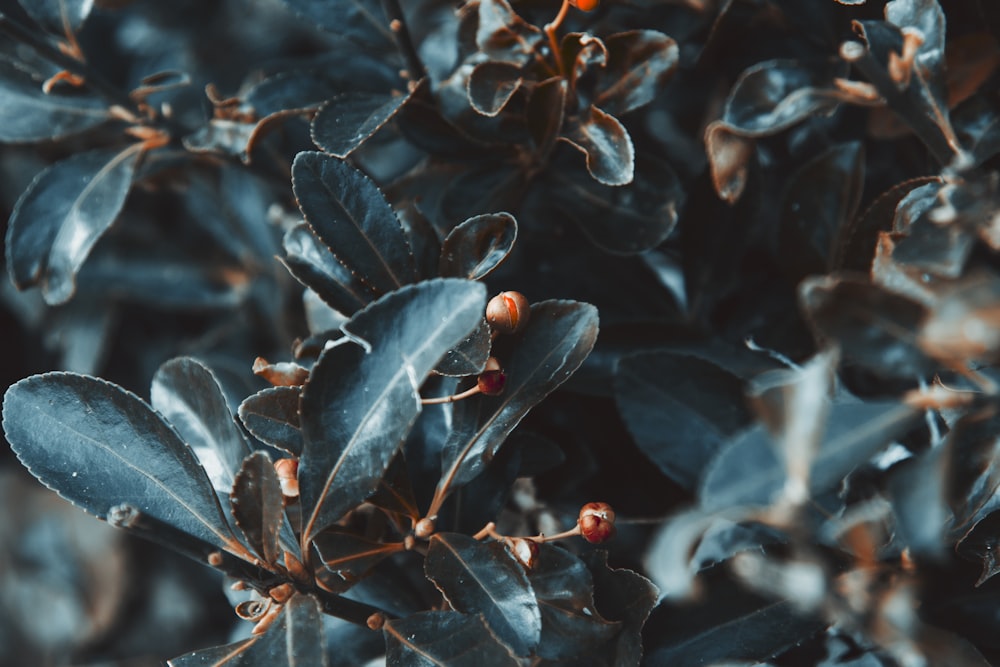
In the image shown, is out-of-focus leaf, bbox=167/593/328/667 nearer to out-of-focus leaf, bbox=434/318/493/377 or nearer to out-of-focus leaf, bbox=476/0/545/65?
out-of-focus leaf, bbox=434/318/493/377

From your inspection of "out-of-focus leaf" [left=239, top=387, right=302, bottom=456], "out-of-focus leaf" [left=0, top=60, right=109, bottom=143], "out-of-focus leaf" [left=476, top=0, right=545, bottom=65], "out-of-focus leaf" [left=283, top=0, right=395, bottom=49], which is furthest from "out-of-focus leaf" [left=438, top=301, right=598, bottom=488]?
"out-of-focus leaf" [left=0, top=60, right=109, bottom=143]

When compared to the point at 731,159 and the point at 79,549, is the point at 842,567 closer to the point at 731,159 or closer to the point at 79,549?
the point at 731,159

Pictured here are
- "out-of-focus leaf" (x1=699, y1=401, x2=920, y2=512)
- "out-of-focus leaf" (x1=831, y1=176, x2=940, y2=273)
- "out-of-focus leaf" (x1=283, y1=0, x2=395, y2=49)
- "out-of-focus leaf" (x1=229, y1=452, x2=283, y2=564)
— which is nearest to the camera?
"out-of-focus leaf" (x1=699, y1=401, x2=920, y2=512)

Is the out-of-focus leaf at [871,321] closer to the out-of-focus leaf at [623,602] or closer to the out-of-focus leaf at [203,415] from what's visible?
Answer: the out-of-focus leaf at [623,602]

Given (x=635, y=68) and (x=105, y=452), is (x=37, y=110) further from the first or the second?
(x=635, y=68)

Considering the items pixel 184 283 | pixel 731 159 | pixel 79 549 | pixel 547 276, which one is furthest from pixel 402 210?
pixel 79 549
